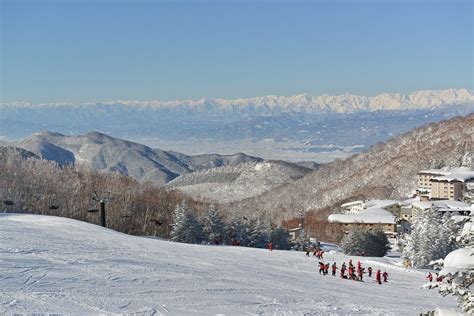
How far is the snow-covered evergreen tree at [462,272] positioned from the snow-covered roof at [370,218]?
85.6 meters

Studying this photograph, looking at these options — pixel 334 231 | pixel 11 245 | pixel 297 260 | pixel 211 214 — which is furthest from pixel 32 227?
pixel 334 231

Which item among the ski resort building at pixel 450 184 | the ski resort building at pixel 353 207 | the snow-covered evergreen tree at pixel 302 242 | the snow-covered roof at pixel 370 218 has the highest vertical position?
the ski resort building at pixel 450 184

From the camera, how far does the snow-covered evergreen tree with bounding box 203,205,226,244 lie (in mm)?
55125

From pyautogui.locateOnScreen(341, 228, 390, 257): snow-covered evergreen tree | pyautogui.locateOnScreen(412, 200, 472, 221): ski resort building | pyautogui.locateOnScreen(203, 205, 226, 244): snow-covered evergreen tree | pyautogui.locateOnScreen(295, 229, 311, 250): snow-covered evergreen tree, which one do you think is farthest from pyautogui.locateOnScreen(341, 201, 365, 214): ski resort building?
pyautogui.locateOnScreen(203, 205, 226, 244): snow-covered evergreen tree

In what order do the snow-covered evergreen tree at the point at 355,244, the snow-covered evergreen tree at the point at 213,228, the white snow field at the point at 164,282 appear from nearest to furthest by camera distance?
the white snow field at the point at 164,282 < the snow-covered evergreen tree at the point at 213,228 < the snow-covered evergreen tree at the point at 355,244

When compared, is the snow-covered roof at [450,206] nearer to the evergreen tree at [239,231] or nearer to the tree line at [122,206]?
the tree line at [122,206]

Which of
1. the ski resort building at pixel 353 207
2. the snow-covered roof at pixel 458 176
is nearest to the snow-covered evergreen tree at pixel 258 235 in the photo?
the ski resort building at pixel 353 207

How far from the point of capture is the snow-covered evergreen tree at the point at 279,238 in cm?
5791

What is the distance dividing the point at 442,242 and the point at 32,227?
31960mm

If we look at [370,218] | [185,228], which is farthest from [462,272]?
[370,218]

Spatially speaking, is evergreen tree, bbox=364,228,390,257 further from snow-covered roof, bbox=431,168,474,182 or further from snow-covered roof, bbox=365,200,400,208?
snow-covered roof, bbox=431,168,474,182

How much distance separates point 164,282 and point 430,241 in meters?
31.3

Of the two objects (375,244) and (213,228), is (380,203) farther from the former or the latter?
(213,228)

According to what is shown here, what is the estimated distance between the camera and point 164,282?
20.8 metres
